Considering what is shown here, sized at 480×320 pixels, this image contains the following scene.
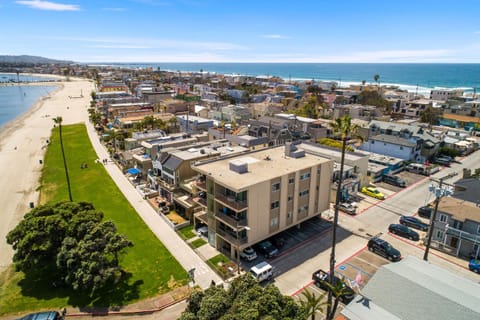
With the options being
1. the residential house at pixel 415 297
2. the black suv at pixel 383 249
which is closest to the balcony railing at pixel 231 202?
the residential house at pixel 415 297

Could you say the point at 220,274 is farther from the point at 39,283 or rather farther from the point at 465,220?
the point at 465,220

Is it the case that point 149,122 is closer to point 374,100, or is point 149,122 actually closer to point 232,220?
point 232,220

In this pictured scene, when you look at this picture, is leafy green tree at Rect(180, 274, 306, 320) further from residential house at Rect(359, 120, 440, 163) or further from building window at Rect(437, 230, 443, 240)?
residential house at Rect(359, 120, 440, 163)

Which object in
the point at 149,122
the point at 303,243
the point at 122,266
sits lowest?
the point at 122,266

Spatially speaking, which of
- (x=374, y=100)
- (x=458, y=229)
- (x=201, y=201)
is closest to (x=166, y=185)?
(x=201, y=201)

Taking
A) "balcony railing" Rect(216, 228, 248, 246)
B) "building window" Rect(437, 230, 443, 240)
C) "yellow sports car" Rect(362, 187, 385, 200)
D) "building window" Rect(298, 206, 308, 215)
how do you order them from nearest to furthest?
"balcony railing" Rect(216, 228, 248, 246), "building window" Rect(437, 230, 443, 240), "building window" Rect(298, 206, 308, 215), "yellow sports car" Rect(362, 187, 385, 200)

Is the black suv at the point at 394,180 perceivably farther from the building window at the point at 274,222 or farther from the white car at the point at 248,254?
the white car at the point at 248,254

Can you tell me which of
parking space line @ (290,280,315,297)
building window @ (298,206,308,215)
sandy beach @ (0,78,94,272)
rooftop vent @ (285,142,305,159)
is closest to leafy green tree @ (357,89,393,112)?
rooftop vent @ (285,142,305,159)
